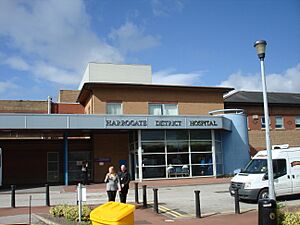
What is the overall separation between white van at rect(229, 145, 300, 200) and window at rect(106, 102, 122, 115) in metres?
17.8

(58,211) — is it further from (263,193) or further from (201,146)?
(201,146)

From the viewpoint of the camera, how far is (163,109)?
35.3m

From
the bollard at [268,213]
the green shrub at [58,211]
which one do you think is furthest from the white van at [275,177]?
the bollard at [268,213]

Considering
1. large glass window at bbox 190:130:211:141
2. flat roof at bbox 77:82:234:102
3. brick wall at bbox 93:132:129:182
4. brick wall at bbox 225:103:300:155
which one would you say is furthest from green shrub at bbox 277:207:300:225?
brick wall at bbox 225:103:300:155

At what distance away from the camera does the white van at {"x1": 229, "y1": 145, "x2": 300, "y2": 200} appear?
15758 mm

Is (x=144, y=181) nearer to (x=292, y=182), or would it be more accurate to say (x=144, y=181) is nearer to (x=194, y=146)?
(x=194, y=146)

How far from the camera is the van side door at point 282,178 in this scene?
16266mm

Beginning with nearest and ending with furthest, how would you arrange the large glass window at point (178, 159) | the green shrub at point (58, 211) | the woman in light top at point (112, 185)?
the green shrub at point (58, 211) < the woman in light top at point (112, 185) < the large glass window at point (178, 159)

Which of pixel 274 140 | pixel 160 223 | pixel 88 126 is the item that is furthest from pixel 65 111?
pixel 160 223

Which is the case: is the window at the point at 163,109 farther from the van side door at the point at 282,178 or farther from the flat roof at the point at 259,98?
the van side door at the point at 282,178

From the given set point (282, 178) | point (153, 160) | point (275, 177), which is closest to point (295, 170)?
point (282, 178)

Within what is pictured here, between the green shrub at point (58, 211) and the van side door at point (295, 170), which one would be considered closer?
the green shrub at point (58, 211)

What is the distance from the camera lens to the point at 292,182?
653 inches

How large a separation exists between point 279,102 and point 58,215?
35.4m
